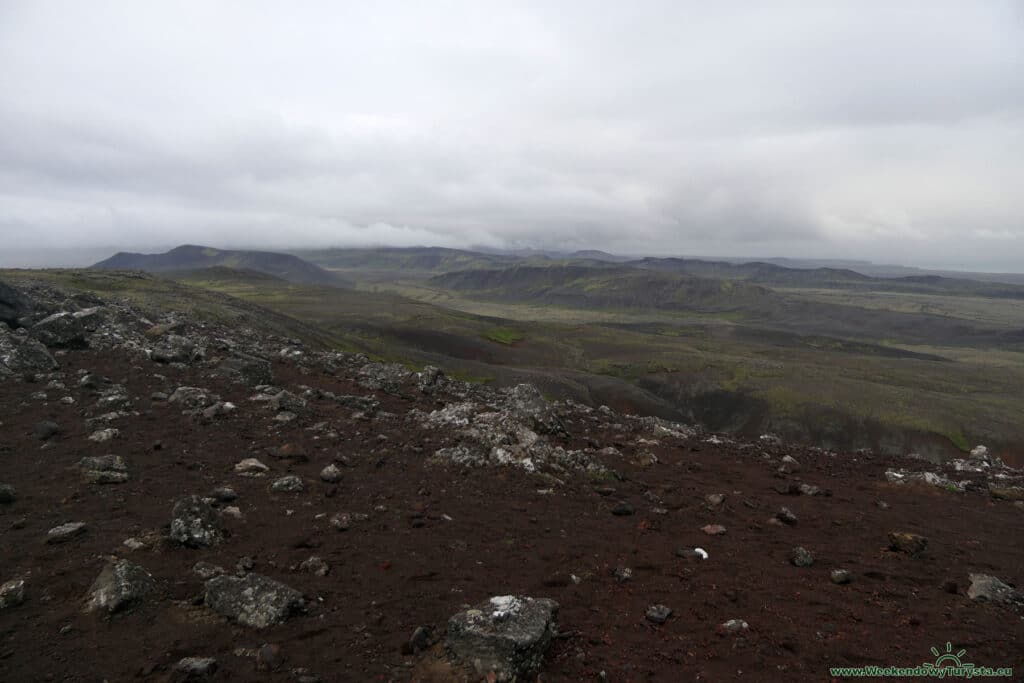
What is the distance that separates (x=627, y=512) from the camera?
46.0ft

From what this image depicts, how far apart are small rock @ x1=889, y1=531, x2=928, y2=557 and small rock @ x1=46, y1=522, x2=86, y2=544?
18564mm

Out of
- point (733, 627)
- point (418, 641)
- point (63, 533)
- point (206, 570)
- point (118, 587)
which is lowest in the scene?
point (733, 627)

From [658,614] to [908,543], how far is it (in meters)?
8.36

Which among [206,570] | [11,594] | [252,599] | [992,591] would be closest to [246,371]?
[206,570]

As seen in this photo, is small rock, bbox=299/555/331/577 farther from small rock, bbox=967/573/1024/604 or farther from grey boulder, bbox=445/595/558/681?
small rock, bbox=967/573/1024/604

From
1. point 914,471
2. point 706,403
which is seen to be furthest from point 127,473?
point 706,403

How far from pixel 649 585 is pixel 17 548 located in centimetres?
1173

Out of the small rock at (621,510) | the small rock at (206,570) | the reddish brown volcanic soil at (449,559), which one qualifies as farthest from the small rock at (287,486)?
the small rock at (621,510)

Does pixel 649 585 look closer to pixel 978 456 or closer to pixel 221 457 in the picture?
pixel 221 457

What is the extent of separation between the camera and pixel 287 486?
12266mm

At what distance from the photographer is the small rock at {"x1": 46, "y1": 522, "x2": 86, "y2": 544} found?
28.2ft

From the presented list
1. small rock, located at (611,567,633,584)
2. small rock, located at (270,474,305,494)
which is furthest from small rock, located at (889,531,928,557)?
small rock, located at (270,474,305,494)

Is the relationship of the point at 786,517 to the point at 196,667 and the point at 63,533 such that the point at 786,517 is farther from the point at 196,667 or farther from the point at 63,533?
the point at 63,533

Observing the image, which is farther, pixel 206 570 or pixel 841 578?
pixel 841 578
